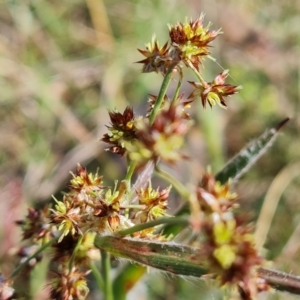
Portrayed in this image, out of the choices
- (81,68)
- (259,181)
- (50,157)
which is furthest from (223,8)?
(50,157)

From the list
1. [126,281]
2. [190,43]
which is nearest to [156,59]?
[190,43]

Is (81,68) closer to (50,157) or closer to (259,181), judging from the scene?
(50,157)

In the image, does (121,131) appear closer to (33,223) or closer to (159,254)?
(159,254)

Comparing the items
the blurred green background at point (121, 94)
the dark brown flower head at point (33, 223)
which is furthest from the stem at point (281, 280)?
the blurred green background at point (121, 94)

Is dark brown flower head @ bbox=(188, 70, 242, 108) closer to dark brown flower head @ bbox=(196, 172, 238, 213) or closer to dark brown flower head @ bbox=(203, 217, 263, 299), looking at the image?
dark brown flower head @ bbox=(196, 172, 238, 213)

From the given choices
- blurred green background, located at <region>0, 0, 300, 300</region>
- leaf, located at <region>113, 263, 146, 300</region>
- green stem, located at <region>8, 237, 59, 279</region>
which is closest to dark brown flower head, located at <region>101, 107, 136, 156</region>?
green stem, located at <region>8, 237, 59, 279</region>
